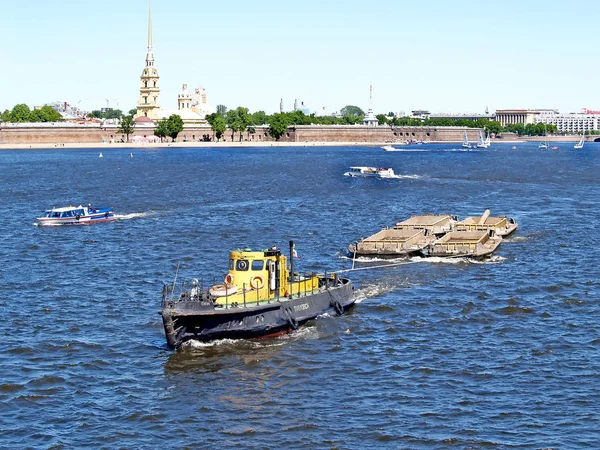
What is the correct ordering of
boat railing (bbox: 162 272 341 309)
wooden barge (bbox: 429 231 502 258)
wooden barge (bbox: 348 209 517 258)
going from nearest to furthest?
boat railing (bbox: 162 272 341 309), wooden barge (bbox: 429 231 502 258), wooden barge (bbox: 348 209 517 258)

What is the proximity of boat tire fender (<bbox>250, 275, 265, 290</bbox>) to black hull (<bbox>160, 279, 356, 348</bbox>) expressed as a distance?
2.77ft

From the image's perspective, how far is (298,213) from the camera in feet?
277

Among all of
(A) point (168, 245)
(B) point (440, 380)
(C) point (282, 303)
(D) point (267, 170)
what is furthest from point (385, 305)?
(D) point (267, 170)

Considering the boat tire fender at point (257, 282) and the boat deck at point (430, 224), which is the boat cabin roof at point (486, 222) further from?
the boat tire fender at point (257, 282)

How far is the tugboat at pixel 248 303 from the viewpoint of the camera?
36031 mm

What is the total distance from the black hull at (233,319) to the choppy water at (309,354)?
0.47 m

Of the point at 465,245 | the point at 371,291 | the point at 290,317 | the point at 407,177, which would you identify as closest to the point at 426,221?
the point at 465,245

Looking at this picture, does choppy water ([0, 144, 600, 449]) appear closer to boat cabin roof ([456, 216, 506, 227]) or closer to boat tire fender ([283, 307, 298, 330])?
boat tire fender ([283, 307, 298, 330])

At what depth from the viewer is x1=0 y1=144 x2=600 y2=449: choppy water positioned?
28.8 metres

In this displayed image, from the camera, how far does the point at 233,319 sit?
36.8 metres

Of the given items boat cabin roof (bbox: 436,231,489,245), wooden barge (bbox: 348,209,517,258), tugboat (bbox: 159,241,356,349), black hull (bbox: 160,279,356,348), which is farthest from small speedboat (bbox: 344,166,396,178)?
black hull (bbox: 160,279,356,348)

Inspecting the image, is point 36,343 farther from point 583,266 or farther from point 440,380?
point 583,266

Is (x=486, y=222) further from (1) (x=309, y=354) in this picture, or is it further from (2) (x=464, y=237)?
(1) (x=309, y=354)

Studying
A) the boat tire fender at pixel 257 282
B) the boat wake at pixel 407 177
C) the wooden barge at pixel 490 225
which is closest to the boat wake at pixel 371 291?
the boat tire fender at pixel 257 282
